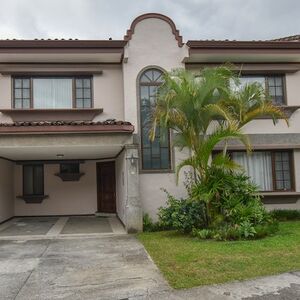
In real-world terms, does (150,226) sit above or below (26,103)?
below

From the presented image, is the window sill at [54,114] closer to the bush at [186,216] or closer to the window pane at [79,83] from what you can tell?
the window pane at [79,83]

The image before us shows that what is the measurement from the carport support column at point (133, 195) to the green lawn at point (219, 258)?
1191mm

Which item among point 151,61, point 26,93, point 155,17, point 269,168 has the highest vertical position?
point 155,17

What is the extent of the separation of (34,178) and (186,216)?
8461 millimetres

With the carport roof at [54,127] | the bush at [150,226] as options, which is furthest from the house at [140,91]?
the carport roof at [54,127]

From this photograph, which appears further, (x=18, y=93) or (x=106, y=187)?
(x=106, y=187)

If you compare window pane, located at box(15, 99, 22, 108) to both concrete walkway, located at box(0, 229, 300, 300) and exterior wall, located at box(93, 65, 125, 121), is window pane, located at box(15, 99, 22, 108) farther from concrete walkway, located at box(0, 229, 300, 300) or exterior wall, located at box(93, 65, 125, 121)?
concrete walkway, located at box(0, 229, 300, 300)

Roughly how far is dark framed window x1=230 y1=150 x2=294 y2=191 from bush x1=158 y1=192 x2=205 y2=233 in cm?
376

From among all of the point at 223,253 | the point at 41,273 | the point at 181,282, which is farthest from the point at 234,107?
the point at 41,273

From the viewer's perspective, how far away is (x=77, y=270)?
7.13 meters

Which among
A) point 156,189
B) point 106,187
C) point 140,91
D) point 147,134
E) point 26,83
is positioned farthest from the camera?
point 106,187

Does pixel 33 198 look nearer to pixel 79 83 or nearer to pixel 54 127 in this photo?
pixel 79 83

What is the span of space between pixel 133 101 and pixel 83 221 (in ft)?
A: 17.0

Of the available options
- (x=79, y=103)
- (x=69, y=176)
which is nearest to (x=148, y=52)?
(x=79, y=103)
